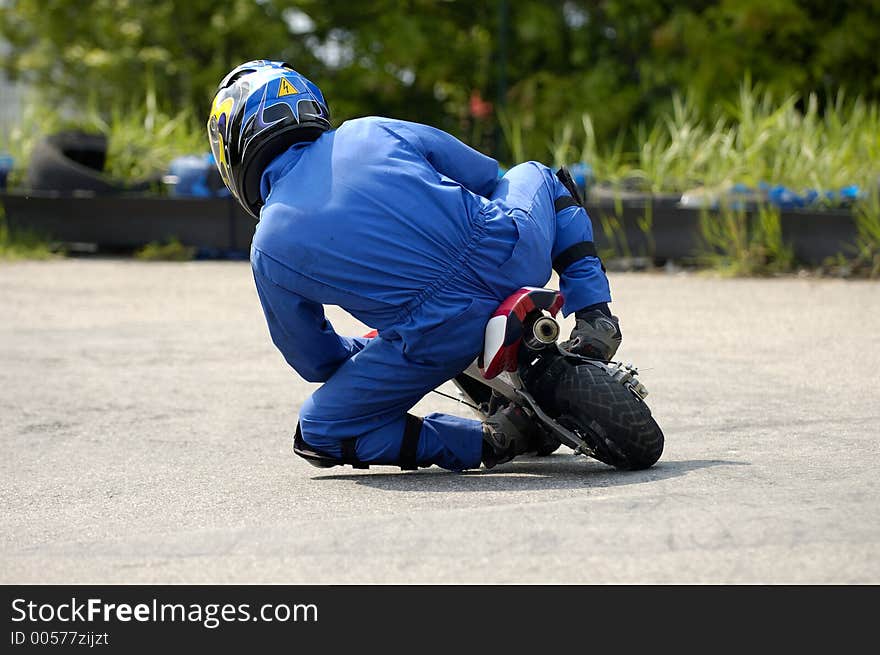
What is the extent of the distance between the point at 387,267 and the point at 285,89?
72 cm

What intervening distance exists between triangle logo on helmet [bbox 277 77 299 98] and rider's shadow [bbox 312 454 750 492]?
1262 mm

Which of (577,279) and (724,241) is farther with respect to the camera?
(724,241)

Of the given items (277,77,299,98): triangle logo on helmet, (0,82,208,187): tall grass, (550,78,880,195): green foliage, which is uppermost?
(277,77,299,98): triangle logo on helmet

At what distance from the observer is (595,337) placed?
14.7 ft

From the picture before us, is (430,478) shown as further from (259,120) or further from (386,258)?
(259,120)

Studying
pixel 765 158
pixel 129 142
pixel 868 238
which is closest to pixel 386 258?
pixel 868 238

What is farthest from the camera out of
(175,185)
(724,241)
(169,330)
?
(175,185)

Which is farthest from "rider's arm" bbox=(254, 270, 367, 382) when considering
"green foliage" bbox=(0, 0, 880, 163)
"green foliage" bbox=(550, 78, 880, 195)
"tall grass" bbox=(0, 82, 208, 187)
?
"green foliage" bbox=(0, 0, 880, 163)

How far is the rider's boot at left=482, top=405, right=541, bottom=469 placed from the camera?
179 inches

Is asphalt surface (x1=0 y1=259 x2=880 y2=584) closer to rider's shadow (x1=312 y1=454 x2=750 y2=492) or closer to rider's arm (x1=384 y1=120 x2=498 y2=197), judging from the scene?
rider's shadow (x1=312 y1=454 x2=750 y2=492)

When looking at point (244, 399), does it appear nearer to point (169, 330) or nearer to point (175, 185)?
point (169, 330)

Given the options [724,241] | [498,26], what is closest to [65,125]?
[498,26]
